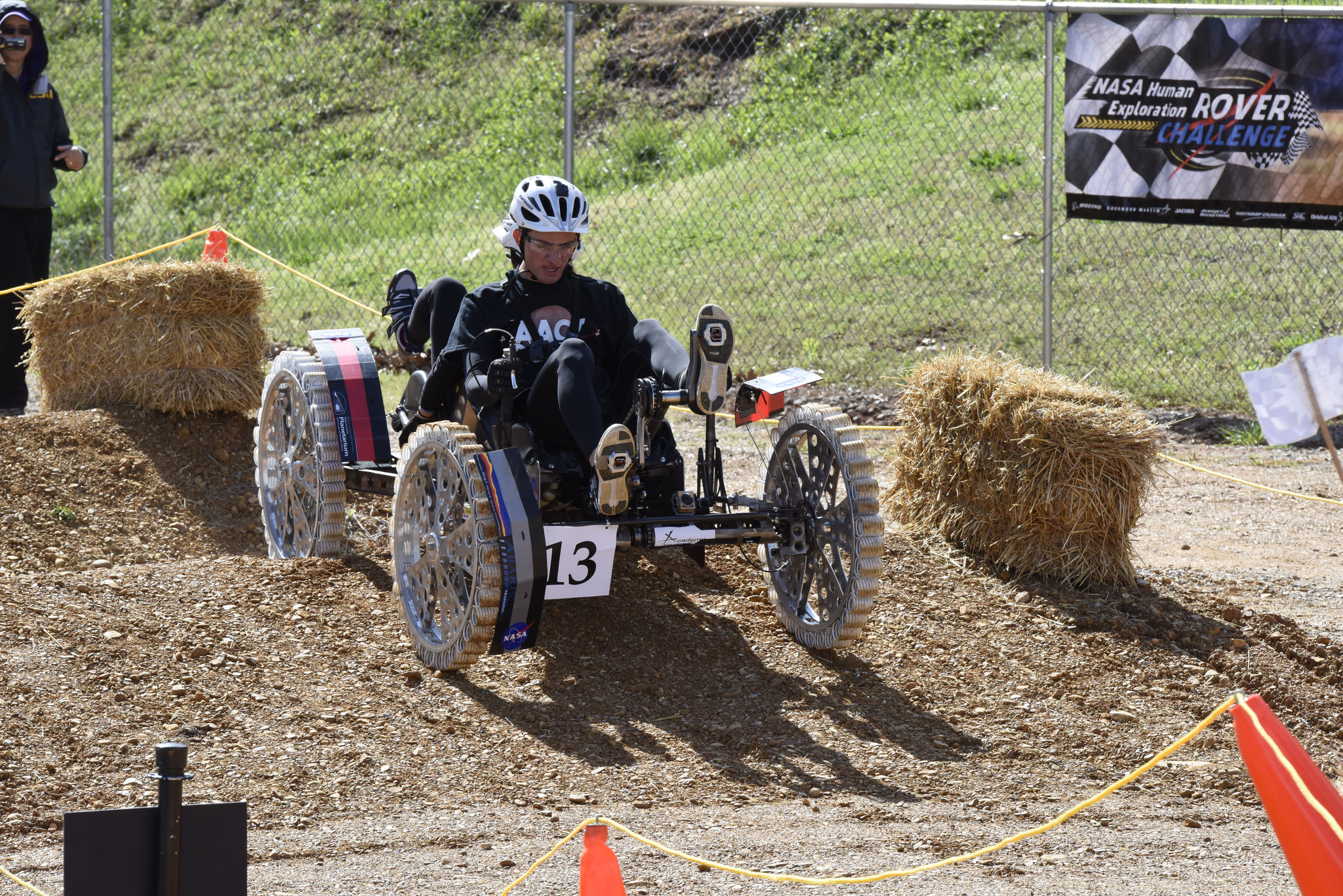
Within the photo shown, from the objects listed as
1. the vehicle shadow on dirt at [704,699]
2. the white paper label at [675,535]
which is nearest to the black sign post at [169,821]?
the vehicle shadow on dirt at [704,699]

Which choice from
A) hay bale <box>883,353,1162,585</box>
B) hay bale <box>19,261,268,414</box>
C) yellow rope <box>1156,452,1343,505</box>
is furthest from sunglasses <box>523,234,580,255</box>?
yellow rope <box>1156,452,1343,505</box>

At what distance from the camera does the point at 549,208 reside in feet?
18.6

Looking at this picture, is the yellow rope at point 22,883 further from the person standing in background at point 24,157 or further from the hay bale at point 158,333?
the person standing in background at point 24,157

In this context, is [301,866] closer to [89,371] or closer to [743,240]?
[89,371]

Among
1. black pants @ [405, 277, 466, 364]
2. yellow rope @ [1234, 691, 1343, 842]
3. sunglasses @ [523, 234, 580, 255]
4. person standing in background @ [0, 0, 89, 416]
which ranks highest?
person standing in background @ [0, 0, 89, 416]

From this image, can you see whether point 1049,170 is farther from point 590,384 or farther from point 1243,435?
point 590,384

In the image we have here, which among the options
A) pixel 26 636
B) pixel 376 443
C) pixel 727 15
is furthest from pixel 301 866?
pixel 727 15

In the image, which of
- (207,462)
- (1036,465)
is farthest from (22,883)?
(207,462)

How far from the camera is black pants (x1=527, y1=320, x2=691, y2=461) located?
5.11 metres

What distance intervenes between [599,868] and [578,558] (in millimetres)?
2354

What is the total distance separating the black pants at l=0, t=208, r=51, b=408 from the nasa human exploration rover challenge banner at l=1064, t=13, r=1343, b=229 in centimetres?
651

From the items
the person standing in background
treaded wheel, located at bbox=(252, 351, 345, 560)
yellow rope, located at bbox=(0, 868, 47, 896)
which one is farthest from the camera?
the person standing in background

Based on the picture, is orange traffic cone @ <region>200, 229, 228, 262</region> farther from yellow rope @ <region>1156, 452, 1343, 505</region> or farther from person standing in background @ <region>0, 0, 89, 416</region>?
yellow rope @ <region>1156, 452, 1343, 505</region>

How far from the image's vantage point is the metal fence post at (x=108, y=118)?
943 cm
